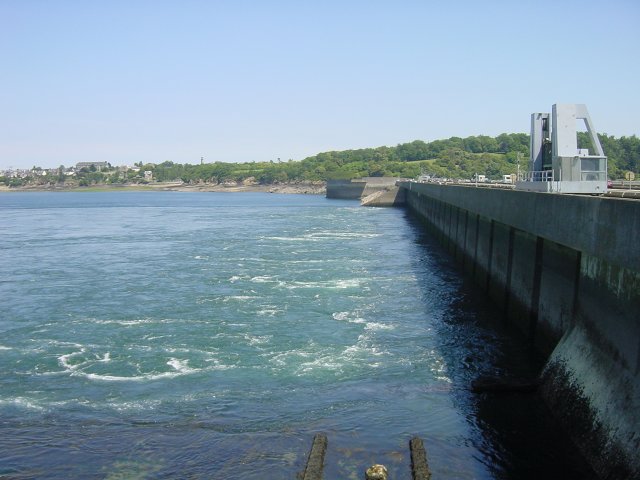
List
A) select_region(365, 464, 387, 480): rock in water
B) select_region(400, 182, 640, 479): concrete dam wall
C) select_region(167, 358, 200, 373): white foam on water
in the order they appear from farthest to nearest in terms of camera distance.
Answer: select_region(167, 358, 200, 373): white foam on water
select_region(400, 182, 640, 479): concrete dam wall
select_region(365, 464, 387, 480): rock in water

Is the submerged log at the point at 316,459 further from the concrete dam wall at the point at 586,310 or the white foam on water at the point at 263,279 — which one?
the white foam on water at the point at 263,279

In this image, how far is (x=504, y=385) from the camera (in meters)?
15.9

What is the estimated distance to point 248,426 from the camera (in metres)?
14.2

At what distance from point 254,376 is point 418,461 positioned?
269 inches

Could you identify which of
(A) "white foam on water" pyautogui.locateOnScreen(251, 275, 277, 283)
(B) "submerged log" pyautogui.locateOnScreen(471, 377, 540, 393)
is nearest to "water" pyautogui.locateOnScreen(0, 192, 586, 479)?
(A) "white foam on water" pyautogui.locateOnScreen(251, 275, 277, 283)

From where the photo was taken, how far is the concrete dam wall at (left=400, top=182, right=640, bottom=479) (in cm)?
1145

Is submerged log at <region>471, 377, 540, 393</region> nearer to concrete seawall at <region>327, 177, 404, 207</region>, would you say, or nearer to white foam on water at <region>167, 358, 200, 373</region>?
white foam on water at <region>167, 358, 200, 373</region>

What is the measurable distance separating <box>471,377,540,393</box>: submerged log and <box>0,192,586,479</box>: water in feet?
1.08

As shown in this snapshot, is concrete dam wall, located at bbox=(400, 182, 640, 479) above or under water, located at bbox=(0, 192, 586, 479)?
above

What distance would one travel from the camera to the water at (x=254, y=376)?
12625mm

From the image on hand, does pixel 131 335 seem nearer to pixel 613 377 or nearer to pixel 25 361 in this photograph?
pixel 25 361

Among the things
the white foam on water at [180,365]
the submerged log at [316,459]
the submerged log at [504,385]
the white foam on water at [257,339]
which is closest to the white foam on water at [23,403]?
the white foam on water at [180,365]

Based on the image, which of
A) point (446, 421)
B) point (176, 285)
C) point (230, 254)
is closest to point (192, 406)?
point (446, 421)

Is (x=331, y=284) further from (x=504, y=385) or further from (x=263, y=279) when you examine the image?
(x=504, y=385)
